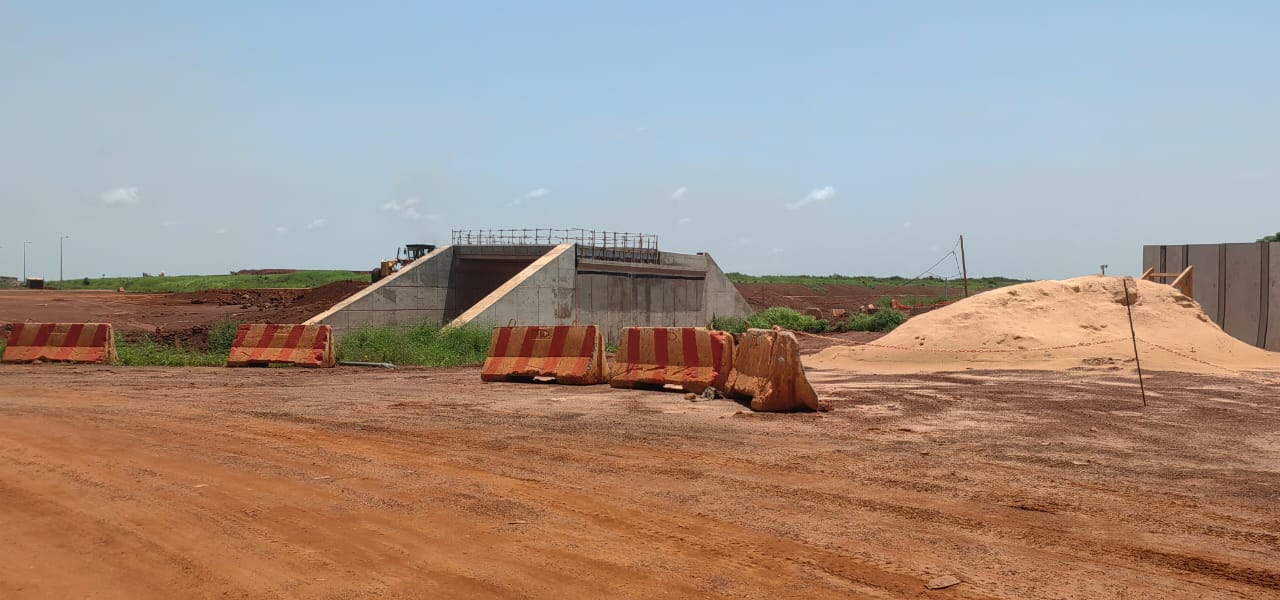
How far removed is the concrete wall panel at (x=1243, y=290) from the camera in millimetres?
26297

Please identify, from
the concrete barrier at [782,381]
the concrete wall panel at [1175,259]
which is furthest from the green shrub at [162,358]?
the concrete wall panel at [1175,259]

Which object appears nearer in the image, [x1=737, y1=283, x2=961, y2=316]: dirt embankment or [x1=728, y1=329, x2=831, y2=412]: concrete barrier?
[x1=728, y1=329, x2=831, y2=412]: concrete barrier

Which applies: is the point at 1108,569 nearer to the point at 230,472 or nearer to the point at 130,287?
the point at 230,472

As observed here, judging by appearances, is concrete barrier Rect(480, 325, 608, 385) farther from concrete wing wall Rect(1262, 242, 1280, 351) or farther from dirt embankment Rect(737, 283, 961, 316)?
dirt embankment Rect(737, 283, 961, 316)

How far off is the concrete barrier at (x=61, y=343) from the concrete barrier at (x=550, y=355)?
11920 mm

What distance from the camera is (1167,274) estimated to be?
27625 millimetres

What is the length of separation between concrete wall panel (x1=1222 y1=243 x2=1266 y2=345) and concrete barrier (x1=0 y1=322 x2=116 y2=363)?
31320mm

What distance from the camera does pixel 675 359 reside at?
17453 mm

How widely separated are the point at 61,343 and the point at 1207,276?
32651 millimetres

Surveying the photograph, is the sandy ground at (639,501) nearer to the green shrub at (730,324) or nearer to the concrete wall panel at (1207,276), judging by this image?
the concrete wall panel at (1207,276)

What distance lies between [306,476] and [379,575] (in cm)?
341

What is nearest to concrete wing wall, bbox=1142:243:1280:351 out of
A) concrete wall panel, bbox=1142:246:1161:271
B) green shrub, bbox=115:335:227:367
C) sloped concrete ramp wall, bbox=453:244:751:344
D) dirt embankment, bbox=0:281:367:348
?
concrete wall panel, bbox=1142:246:1161:271

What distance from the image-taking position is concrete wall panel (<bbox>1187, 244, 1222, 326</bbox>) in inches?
1076

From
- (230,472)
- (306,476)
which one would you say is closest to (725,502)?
(306,476)
